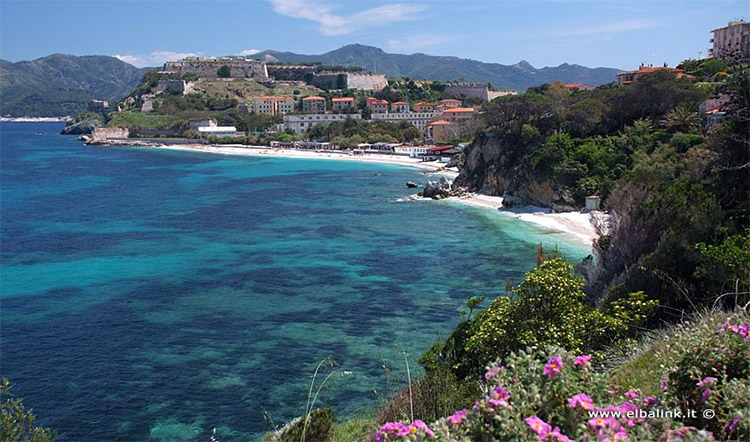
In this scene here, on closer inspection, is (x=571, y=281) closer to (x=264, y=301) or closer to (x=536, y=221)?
(x=264, y=301)

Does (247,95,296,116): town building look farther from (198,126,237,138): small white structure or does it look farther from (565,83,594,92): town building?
(565,83,594,92): town building

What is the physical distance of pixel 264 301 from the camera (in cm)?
2123

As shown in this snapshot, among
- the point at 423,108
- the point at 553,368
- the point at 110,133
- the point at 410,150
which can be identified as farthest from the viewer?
the point at 110,133

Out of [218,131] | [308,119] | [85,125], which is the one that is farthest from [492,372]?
[85,125]

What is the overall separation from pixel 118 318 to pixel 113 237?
1555cm

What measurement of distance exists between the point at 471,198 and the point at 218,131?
7581cm

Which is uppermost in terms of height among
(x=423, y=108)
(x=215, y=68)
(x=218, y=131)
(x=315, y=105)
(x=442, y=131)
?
(x=215, y=68)

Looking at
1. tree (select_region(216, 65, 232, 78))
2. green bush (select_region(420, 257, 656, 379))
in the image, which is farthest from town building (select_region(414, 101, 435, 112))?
green bush (select_region(420, 257, 656, 379))

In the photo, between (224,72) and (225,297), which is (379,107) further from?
(225,297)

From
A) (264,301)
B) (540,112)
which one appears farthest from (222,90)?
(264,301)

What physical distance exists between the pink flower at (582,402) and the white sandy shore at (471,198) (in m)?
18.1

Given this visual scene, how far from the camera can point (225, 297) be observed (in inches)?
856

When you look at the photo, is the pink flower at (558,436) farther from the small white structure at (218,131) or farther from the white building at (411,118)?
the small white structure at (218,131)

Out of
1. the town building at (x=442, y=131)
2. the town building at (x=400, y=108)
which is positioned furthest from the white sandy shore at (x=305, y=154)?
the town building at (x=400, y=108)
